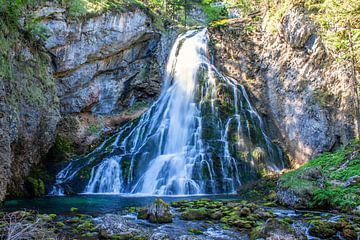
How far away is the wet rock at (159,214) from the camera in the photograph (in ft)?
30.7

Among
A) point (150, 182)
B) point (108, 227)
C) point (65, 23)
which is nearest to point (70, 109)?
point (65, 23)

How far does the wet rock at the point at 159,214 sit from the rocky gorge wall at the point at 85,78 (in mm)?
8345

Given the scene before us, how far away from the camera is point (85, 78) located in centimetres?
2216

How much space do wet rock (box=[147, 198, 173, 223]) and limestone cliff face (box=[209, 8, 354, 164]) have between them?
38.4 feet

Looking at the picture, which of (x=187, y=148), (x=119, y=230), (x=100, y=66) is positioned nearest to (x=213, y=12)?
(x=100, y=66)

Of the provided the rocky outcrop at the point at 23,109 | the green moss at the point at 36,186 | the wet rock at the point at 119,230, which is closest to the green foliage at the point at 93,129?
the rocky outcrop at the point at 23,109

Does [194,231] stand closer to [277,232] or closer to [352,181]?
[277,232]

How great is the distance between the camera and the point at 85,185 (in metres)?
17.3

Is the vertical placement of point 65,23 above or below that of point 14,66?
above

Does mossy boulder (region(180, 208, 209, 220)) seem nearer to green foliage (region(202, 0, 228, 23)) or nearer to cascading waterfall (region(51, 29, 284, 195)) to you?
cascading waterfall (region(51, 29, 284, 195))

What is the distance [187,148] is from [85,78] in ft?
29.3

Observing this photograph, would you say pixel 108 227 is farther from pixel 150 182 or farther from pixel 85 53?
pixel 85 53

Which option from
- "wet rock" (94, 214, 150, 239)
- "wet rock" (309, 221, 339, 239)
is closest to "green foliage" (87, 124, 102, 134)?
"wet rock" (94, 214, 150, 239)

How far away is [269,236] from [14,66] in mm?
12674
